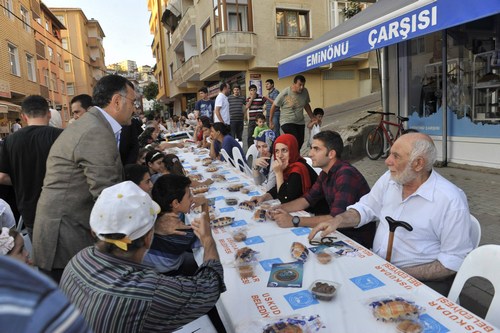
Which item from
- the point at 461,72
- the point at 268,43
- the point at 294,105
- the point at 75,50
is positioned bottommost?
the point at 294,105

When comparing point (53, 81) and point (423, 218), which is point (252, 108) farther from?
point (53, 81)

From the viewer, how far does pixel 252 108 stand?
348 inches

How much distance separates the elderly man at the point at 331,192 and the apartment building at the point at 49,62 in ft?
87.4

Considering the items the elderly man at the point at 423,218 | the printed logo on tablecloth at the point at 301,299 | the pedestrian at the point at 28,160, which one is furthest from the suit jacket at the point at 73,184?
the elderly man at the point at 423,218

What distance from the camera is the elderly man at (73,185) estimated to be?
1.95 m

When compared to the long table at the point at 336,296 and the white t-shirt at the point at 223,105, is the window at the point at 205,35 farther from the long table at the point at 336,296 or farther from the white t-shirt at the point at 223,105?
the long table at the point at 336,296

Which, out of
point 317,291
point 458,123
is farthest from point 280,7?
point 317,291

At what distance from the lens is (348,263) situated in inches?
69.4

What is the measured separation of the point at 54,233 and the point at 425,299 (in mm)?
2007

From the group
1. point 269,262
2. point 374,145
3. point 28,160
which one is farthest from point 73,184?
point 374,145

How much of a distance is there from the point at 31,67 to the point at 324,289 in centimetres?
2677

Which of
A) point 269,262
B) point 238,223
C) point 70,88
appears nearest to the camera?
point 269,262

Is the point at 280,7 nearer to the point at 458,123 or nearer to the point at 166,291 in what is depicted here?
the point at 458,123

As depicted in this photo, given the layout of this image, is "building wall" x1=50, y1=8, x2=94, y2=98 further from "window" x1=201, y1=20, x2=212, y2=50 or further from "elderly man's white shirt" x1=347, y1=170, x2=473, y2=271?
"elderly man's white shirt" x1=347, y1=170, x2=473, y2=271
